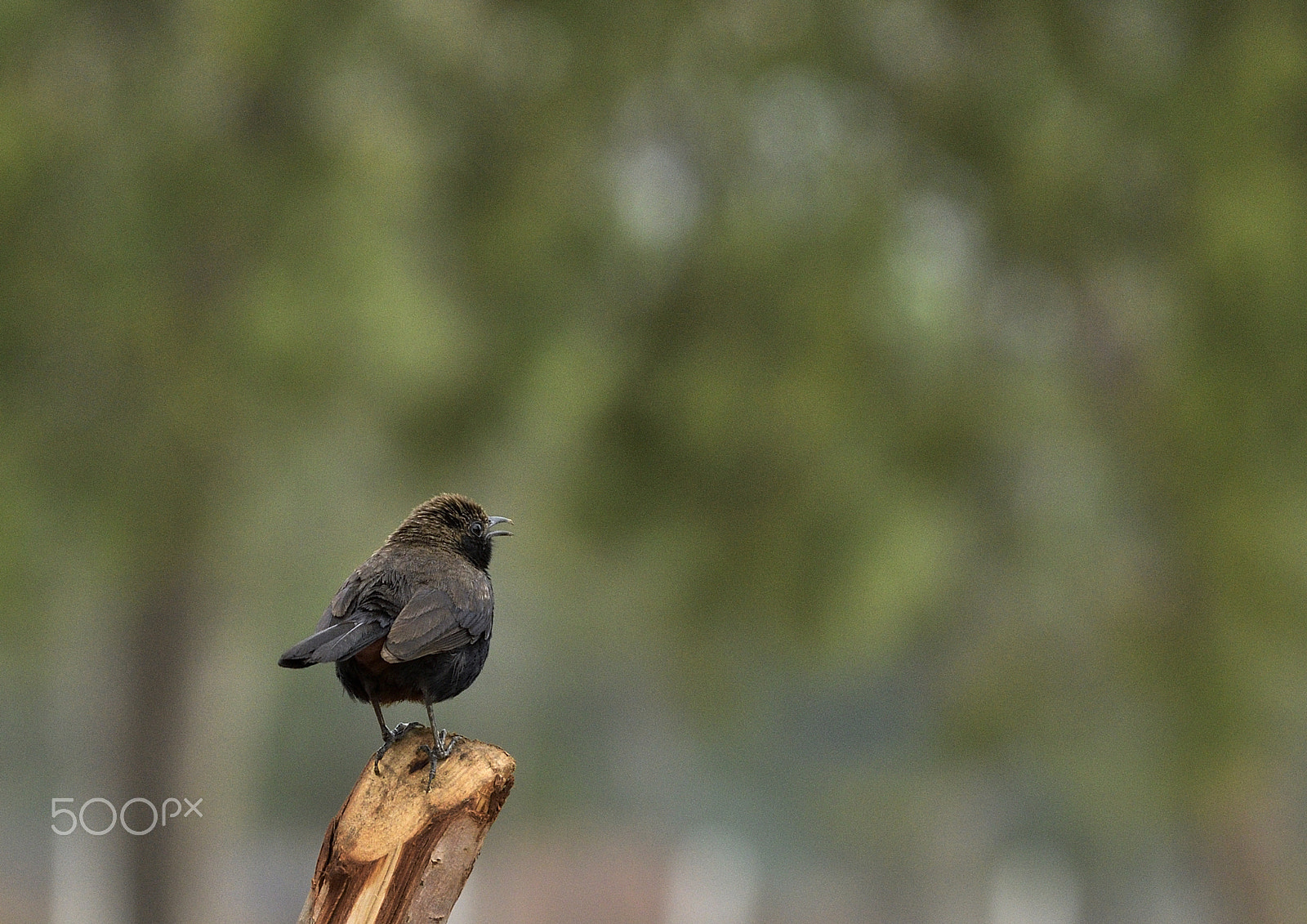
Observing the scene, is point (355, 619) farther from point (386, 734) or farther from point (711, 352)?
point (711, 352)

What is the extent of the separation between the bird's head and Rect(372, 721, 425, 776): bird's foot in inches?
7.9

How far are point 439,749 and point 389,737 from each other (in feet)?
0.27

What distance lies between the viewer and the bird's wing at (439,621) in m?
1.26

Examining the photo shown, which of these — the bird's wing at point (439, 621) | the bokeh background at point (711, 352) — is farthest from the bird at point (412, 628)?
the bokeh background at point (711, 352)

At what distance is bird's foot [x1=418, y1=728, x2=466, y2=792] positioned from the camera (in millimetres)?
1335

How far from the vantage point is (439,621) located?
1.30 meters

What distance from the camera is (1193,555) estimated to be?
437 centimetres

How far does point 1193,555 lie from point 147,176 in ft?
11.8

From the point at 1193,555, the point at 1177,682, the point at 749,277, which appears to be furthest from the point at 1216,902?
the point at 749,277

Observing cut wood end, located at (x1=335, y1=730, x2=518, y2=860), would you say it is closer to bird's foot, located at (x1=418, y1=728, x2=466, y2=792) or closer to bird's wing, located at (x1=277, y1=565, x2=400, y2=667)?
bird's foot, located at (x1=418, y1=728, x2=466, y2=792)

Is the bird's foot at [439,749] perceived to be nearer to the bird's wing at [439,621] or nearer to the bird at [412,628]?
the bird at [412,628]

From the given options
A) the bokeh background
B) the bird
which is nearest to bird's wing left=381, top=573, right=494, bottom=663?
the bird

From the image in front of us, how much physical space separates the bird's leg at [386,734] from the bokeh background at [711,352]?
8.15ft

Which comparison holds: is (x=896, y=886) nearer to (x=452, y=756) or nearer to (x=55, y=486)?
(x=55, y=486)
